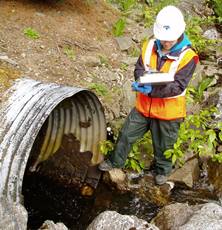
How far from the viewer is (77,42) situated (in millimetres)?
7367

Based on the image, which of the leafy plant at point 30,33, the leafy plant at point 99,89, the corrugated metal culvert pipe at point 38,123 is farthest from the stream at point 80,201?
the leafy plant at point 30,33

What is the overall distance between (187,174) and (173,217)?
119cm

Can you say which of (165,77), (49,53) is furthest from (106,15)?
(165,77)

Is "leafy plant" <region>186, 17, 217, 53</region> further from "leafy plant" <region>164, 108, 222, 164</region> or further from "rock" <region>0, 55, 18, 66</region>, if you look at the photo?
"rock" <region>0, 55, 18, 66</region>

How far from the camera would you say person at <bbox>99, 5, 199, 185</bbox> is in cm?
494

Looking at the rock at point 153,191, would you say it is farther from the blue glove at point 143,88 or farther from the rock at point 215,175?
the blue glove at point 143,88

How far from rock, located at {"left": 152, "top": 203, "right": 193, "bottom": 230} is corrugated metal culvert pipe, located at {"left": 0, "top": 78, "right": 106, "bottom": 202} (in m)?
1.24

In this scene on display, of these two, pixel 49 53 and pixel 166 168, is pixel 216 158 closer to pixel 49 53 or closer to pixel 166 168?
pixel 166 168

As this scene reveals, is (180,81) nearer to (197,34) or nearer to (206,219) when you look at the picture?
(206,219)

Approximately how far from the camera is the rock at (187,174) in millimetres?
6152

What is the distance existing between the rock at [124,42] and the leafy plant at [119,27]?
0.27ft

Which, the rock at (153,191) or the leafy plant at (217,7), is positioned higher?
the leafy plant at (217,7)

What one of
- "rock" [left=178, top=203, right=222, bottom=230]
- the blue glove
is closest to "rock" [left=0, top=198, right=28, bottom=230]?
"rock" [left=178, top=203, right=222, bottom=230]

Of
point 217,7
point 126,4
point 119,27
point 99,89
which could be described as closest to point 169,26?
point 99,89
